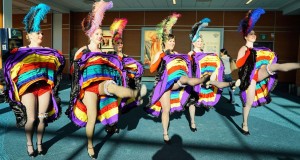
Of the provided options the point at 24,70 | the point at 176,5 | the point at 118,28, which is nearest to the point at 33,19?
the point at 24,70

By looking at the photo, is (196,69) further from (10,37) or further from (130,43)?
(130,43)

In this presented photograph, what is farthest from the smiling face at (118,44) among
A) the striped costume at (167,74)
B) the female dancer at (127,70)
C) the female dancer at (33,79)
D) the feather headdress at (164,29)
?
the female dancer at (33,79)

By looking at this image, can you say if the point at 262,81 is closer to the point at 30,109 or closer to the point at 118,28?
the point at 118,28

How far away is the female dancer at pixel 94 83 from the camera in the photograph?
257 cm

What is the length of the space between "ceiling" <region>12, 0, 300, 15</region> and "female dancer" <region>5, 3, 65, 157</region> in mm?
→ 6888

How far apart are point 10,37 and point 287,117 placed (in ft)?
21.4

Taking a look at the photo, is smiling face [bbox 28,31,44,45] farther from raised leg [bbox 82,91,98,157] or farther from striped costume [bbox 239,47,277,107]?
striped costume [bbox 239,47,277,107]

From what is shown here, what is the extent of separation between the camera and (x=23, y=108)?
247 centimetres

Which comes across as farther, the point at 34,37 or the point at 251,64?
the point at 251,64

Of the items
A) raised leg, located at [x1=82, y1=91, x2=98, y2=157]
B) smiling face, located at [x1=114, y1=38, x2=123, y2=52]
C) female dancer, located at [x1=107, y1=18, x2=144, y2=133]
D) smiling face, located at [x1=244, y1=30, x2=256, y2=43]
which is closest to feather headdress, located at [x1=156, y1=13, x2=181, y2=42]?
female dancer, located at [x1=107, y1=18, x2=144, y2=133]

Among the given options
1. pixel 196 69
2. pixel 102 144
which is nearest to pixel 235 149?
pixel 196 69

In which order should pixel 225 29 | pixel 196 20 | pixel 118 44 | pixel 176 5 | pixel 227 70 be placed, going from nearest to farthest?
1. pixel 118 44
2. pixel 227 70
3. pixel 176 5
4. pixel 225 29
5. pixel 196 20

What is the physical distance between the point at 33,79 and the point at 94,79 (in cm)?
60

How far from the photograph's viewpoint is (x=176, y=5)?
9.75 metres
